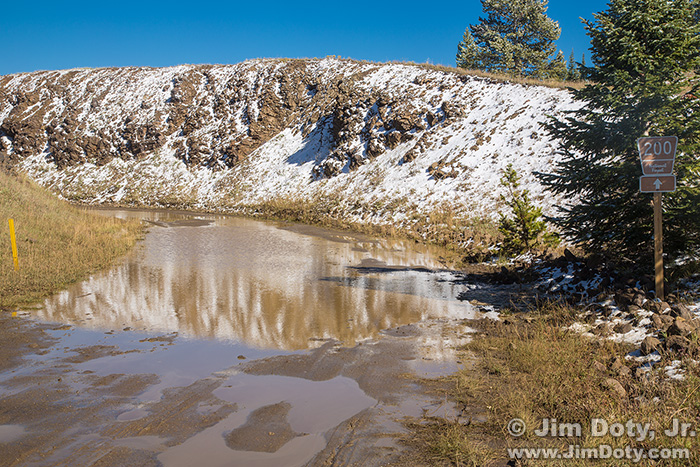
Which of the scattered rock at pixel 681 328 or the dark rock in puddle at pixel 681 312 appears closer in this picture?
the scattered rock at pixel 681 328

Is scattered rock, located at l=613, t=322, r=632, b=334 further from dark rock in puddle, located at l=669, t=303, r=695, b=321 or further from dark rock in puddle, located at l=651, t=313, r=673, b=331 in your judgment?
dark rock in puddle, located at l=669, t=303, r=695, b=321

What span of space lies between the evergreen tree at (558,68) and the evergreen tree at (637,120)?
42.1 meters

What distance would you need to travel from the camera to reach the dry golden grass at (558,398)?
473 cm

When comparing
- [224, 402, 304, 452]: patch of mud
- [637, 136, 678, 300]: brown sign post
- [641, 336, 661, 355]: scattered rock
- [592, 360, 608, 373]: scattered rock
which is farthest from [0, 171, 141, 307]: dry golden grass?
[637, 136, 678, 300]: brown sign post

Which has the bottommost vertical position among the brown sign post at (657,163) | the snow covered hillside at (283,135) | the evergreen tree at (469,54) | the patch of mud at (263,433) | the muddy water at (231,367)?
the patch of mud at (263,433)

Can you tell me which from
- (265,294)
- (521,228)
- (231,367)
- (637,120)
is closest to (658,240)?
(637,120)

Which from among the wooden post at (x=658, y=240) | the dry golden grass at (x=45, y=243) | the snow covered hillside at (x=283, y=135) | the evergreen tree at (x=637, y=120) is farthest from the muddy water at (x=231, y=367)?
the snow covered hillside at (x=283, y=135)

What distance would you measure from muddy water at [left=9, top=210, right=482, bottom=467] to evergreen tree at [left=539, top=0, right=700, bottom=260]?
3.98 m

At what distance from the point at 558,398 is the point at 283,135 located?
4979 centimetres

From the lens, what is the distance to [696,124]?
9109 millimetres

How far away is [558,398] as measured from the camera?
19.2ft

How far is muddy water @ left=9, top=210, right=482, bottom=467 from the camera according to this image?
5047 mm

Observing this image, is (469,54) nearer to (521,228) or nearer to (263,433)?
(521,228)

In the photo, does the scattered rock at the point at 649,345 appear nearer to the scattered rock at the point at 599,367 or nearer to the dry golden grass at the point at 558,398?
the dry golden grass at the point at 558,398
